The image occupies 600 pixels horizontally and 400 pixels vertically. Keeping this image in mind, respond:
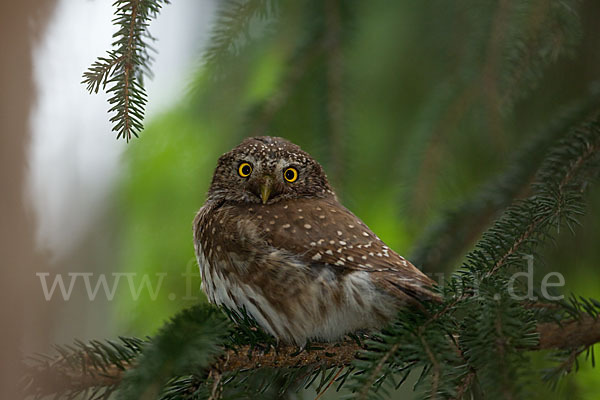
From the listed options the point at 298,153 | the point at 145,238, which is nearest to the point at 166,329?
the point at 298,153

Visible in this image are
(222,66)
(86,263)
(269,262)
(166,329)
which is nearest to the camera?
(166,329)

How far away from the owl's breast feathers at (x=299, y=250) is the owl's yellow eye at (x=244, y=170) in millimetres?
304

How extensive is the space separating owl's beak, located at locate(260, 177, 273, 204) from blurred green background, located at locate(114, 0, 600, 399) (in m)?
0.25

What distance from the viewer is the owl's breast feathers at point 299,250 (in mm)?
2371

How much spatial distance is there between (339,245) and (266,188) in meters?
0.56

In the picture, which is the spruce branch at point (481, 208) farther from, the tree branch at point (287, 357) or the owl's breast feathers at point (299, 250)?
the tree branch at point (287, 357)

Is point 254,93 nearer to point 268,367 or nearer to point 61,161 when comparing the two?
point 61,161

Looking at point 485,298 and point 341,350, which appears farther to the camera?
point 341,350

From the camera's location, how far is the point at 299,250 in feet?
8.05

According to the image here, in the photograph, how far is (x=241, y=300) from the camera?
8.09 ft

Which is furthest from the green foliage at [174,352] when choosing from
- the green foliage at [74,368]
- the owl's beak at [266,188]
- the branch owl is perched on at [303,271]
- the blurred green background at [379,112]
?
the blurred green background at [379,112]

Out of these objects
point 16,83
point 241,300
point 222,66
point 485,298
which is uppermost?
point 222,66

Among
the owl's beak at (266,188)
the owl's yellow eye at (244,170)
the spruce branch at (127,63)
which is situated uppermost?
the spruce branch at (127,63)

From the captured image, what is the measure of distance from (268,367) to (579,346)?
0.97 meters
